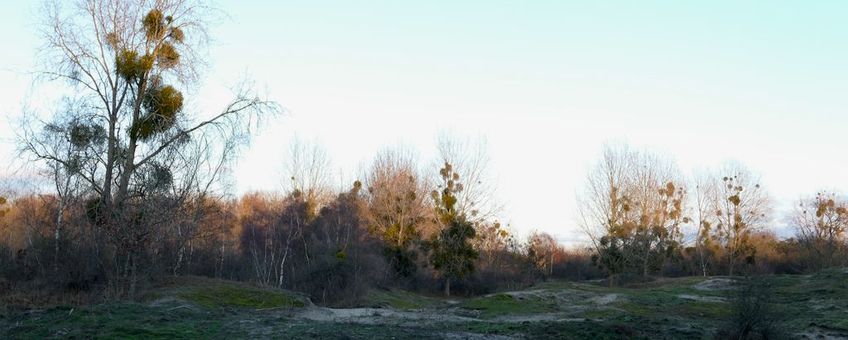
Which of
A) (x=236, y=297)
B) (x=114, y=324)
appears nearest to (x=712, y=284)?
(x=236, y=297)

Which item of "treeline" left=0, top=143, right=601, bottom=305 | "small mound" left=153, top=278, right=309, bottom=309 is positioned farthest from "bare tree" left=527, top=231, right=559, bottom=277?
"small mound" left=153, top=278, right=309, bottom=309

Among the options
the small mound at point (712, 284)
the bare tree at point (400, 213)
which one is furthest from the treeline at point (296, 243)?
the small mound at point (712, 284)

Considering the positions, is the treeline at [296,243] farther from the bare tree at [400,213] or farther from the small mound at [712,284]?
the small mound at [712,284]

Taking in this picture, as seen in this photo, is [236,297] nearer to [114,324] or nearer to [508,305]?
[114,324]

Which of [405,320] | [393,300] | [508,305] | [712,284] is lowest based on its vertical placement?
[393,300]

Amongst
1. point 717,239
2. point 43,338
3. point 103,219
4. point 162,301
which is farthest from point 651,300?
point 717,239

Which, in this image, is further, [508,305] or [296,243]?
[296,243]

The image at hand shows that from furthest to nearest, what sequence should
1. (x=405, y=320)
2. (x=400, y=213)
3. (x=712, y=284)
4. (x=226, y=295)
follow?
1. (x=400, y=213)
2. (x=712, y=284)
3. (x=226, y=295)
4. (x=405, y=320)

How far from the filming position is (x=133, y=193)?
20.7m

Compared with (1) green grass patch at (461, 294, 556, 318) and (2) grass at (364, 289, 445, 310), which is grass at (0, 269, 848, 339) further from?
(2) grass at (364, 289, 445, 310)

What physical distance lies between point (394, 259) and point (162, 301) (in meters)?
27.0

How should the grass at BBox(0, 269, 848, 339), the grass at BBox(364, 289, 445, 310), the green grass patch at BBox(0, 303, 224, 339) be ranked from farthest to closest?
1. the grass at BBox(364, 289, 445, 310)
2. the grass at BBox(0, 269, 848, 339)
3. the green grass patch at BBox(0, 303, 224, 339)

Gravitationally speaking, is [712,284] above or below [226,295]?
above

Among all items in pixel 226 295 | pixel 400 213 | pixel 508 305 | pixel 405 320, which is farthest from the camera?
pixel 400 213
